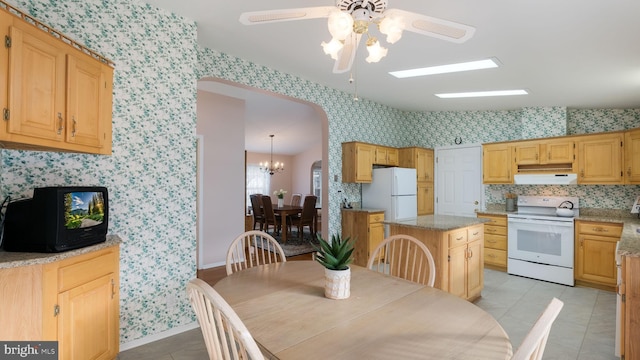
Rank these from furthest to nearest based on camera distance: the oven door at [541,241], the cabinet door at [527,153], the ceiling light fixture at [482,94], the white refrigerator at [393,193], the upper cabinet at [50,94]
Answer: the white refrigerator at [393,193]
the cabinet door at [527,153]
the ceiling light fixture at [482,94]
the oven door at [541,241]
the upper cabinet at [50,94]

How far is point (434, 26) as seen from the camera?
5.00 feet

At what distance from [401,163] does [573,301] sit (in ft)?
9.99

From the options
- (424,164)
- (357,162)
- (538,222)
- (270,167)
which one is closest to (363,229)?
(357,162)

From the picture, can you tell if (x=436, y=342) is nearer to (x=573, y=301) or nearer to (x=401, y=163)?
(x=573, y=301)

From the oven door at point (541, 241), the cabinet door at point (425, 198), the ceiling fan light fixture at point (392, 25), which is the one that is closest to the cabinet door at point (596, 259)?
the oven door at point (541, 241)

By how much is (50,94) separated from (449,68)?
11.7ft

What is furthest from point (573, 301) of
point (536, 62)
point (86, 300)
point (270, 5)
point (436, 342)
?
point (86, 300)

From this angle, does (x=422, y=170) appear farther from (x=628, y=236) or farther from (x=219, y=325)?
(x=219, y=325)

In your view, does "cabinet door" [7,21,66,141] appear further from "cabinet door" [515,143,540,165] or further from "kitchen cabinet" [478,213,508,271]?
"cabinet door" [515,143,540,165]

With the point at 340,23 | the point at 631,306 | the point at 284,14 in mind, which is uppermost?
the point at 284,14

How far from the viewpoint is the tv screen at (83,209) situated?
176 cm

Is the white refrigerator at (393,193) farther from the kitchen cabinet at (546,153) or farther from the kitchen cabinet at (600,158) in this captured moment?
the kitchen cabinet at (600,158)

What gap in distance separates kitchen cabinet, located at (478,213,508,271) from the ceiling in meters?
1.82

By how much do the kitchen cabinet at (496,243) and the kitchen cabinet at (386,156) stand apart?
1707 mm
